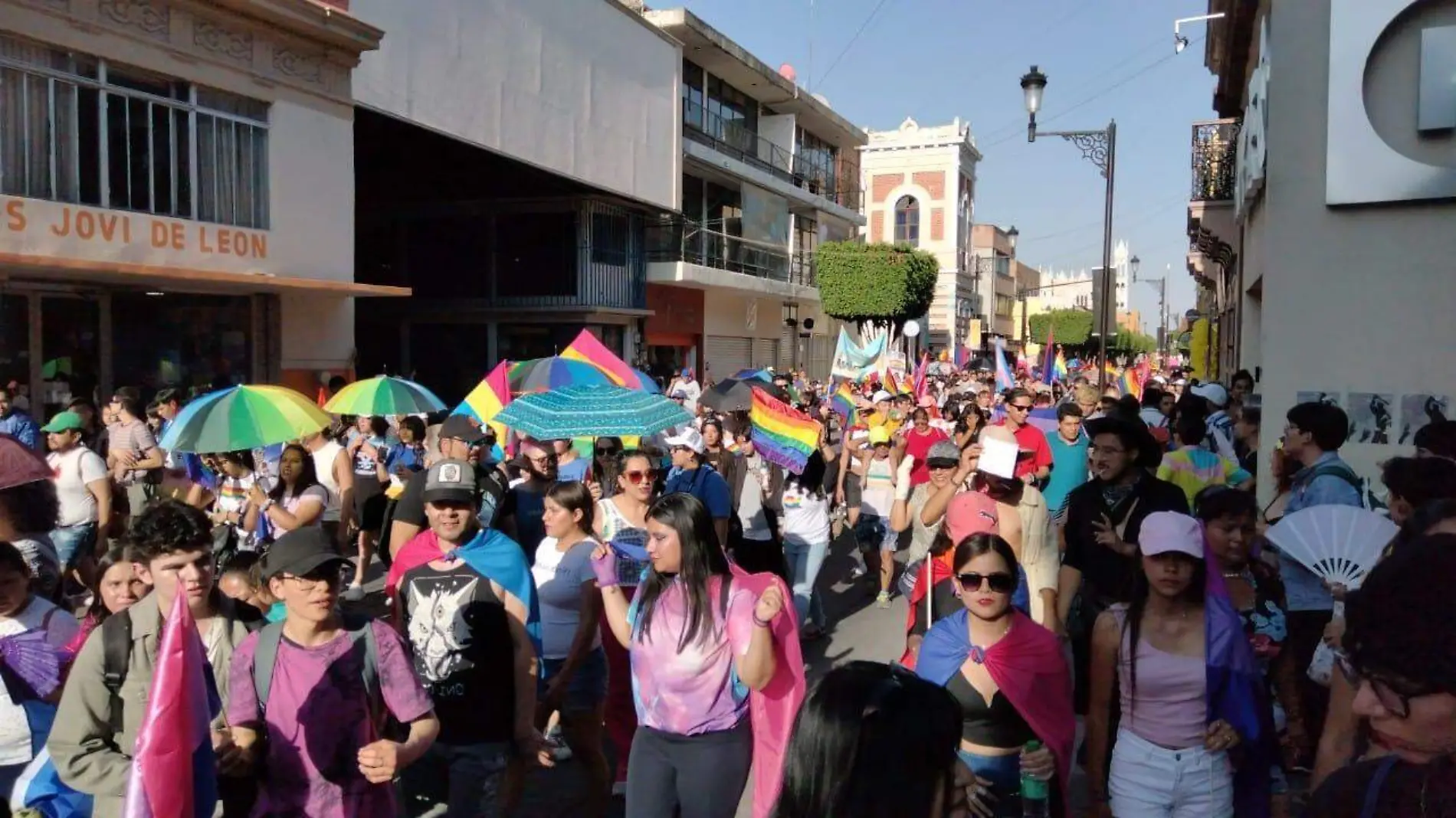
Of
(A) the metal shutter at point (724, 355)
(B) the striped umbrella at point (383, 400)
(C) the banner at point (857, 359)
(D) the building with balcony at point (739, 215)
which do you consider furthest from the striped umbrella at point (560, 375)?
(A) the metal shutter at point (724, 355)

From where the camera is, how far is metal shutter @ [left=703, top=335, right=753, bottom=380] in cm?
2981

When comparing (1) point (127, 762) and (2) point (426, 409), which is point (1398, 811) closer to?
(1) point (127, 762)

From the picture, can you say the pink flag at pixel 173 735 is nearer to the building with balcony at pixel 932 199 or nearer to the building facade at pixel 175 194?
the building facade at pixel 175 194

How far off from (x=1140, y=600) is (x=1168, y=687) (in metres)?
0.30

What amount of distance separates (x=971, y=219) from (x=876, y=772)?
59.0m

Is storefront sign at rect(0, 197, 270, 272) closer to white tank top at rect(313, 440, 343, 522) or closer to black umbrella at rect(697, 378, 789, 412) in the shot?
white tank top at rect(313, 440, 343, 522)

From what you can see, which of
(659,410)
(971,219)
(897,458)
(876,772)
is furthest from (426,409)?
(971,219)

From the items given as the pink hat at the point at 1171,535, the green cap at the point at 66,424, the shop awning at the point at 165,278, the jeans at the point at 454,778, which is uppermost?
the shop awning at the point at 165,278

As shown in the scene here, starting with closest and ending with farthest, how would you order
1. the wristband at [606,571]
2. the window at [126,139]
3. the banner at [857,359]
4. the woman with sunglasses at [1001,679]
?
the woman with sunglasses at [1001,679] → the wristband at [606,571] → the window at [126,139] → the banner at [857,359]

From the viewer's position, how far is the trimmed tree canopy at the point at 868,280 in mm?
33219

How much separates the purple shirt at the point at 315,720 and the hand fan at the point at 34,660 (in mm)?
663

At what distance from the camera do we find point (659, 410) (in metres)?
6.61

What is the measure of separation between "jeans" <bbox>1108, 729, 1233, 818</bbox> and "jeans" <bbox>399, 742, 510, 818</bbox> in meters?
2.30

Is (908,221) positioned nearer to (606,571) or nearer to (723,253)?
(723,253)
